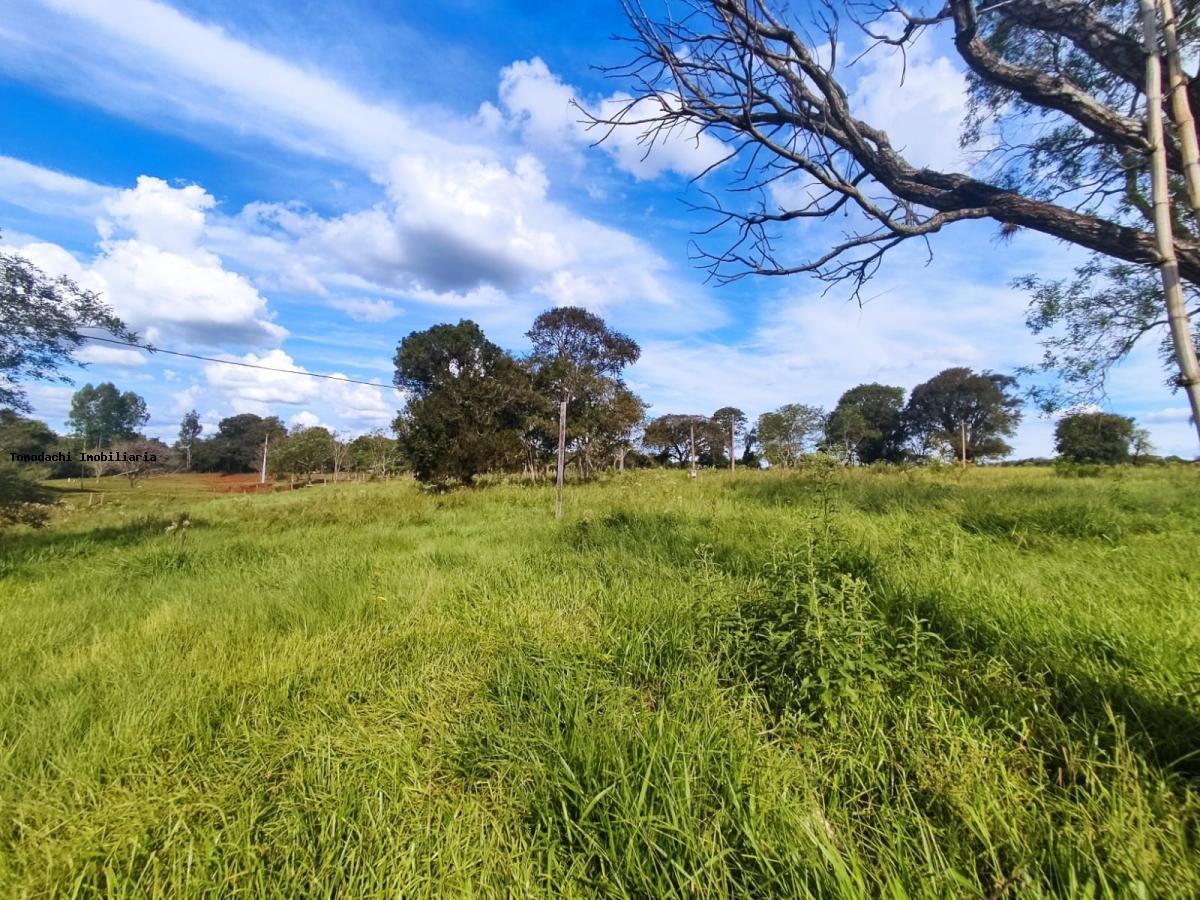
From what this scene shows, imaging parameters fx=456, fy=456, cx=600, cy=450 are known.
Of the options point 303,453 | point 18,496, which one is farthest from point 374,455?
point 18,496

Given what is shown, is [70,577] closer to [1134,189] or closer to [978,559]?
[978,559]

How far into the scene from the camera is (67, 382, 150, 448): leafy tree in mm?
39906

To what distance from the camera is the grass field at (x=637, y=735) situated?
56.4 inches

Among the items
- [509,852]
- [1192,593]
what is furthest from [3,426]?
[1192,593]

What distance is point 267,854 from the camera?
62.0 inches

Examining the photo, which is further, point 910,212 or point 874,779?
point 910,212

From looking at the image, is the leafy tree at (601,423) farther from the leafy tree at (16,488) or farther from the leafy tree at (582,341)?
the leafy tree at (16,488)

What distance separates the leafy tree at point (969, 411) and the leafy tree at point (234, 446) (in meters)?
67.0

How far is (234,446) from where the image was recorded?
171 feet

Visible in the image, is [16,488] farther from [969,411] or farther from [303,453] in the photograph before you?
[969,411]

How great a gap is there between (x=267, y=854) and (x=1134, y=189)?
24.7 ft

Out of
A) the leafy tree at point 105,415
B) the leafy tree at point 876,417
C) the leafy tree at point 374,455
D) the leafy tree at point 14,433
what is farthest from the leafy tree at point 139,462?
the leafy tree at point 876,417

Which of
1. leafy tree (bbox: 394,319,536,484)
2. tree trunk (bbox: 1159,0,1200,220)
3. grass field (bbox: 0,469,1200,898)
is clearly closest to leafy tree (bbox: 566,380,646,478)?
leafy tree (bbox: 394,319,536,484)

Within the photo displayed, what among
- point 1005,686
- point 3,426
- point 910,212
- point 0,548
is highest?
point 910,212
